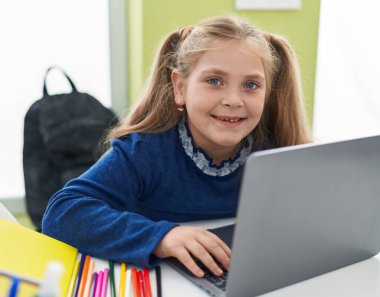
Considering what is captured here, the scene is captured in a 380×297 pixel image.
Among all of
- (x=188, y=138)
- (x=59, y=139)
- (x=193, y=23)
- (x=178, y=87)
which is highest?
(x=193, y=23)

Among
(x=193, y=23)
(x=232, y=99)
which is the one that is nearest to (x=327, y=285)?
(x=232, y=99)

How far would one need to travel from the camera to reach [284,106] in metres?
1.17

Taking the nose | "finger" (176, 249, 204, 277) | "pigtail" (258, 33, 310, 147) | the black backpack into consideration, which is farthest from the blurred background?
"finger" (176, 249, 204, 277)

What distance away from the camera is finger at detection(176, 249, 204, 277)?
2.35 ft

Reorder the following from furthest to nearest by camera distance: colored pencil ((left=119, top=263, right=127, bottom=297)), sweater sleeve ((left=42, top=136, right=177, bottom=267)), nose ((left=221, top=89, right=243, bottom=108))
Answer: nose ((left=221, top=89, right=243, bottom=108)) < sweater sleeve ((left=42, top=136, right=177, bottom=267)) < colored pencil ((left=119, top=263, right=127, bottom=297))

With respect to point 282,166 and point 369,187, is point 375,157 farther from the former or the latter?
point 282,166

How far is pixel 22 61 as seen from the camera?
195 cm

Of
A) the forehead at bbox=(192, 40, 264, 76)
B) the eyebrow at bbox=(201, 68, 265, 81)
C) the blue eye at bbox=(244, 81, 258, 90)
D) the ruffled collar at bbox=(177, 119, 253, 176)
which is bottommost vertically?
the ruffled collar at bbox=(177, 119, 253, 176)

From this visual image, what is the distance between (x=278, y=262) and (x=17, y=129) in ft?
5.27

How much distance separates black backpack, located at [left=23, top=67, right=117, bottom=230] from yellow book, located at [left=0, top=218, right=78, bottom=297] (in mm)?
825

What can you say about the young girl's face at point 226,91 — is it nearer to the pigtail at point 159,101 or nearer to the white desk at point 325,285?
the pigtail at point 159,101

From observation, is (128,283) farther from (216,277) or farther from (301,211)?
(301,211)

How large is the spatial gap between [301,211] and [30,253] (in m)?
0.39

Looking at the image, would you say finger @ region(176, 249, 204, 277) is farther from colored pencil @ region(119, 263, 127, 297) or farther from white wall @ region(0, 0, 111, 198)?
white wall @ region(0, 0, 111, 198)
